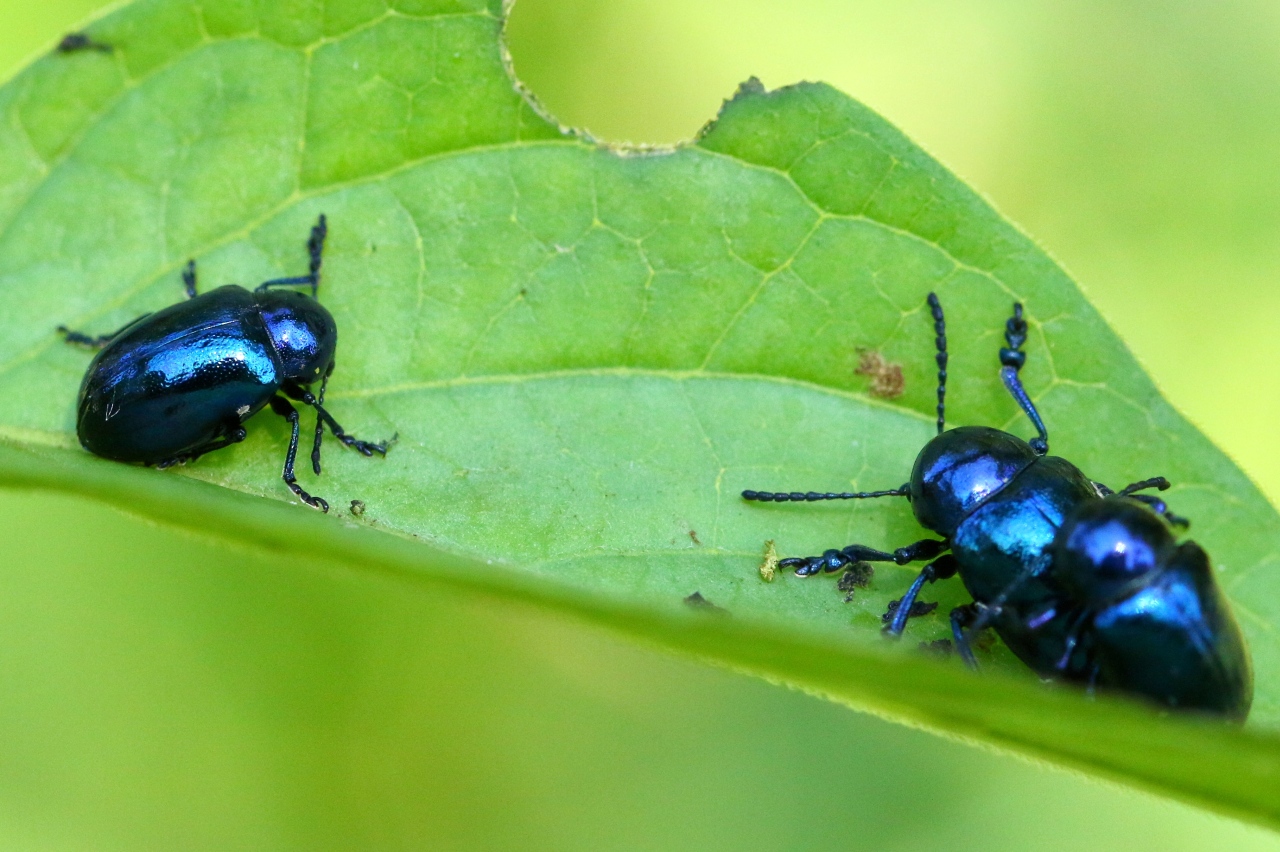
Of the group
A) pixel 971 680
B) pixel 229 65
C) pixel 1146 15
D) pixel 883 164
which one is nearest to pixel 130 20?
pixel 229 65

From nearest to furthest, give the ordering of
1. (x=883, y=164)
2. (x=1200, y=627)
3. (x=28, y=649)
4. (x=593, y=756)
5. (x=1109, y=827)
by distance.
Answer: (x=1200, y=627) < (x=883, y=164) < (x=28, y=649) < (x=1109, y=827) < (x=593, y=756)

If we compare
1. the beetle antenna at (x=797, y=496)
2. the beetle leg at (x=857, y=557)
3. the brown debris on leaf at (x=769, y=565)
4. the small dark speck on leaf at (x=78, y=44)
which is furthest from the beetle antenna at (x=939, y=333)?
the small dark speck on leaf at (x=78, y=44)

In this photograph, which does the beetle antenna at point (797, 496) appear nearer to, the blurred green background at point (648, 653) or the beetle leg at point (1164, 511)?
the beetle leg at point (1164, 511)

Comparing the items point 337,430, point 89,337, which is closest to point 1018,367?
point 337,430

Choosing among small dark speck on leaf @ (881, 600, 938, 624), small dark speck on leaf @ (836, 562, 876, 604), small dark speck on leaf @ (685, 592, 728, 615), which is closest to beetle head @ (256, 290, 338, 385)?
small dark speck on leaf @ (685, 592, 728, 615)

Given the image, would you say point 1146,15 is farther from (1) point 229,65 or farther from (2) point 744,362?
(1) point 229,65

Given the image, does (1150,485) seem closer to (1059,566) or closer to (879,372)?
(1059,566)

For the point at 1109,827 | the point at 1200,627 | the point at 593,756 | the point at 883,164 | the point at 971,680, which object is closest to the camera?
the point at 971,680
